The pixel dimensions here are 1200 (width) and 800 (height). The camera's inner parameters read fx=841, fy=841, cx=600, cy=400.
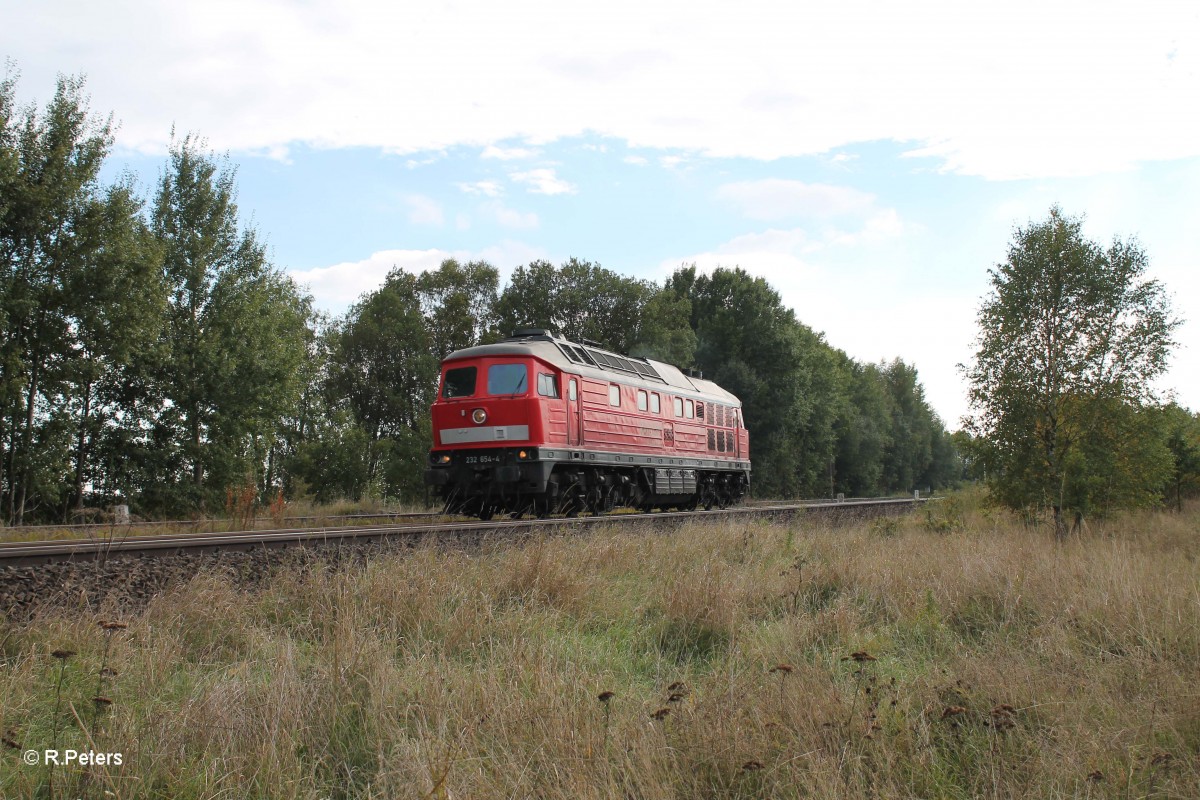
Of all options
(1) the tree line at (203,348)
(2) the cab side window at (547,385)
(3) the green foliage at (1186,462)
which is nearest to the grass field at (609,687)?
(2) the cab side window at (547,385)

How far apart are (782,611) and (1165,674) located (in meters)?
3.26

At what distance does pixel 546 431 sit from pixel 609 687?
413 inches

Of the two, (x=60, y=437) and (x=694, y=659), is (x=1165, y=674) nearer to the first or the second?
(x=694, y=659)

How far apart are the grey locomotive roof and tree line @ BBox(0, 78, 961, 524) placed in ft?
35.1

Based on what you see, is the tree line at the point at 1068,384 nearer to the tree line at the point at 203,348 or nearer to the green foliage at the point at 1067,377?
the green foliage at the point at 1067,377

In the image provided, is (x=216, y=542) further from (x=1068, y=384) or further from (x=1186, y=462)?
(x=1186, y=462)

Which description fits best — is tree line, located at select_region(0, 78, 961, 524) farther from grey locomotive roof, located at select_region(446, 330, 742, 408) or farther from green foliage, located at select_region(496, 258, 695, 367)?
grey locomotive roof, located at select_region(446, 330, 742, 408)

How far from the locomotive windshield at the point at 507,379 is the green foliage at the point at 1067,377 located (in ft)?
40.0

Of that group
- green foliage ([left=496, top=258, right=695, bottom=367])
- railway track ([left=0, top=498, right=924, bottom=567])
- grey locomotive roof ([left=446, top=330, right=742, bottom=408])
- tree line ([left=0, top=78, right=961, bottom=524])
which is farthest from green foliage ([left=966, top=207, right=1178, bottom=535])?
green foliage ([left=496, top=258, right=695, bottom=367])

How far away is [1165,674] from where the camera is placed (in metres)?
5.29

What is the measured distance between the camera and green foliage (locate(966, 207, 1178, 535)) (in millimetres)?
19422

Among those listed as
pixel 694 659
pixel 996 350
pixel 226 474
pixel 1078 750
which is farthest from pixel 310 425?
pixel 1078 750

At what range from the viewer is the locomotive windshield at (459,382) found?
53.5ft

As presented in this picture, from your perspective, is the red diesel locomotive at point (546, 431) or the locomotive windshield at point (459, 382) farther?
the locomotive windshield at point (459, 382)
